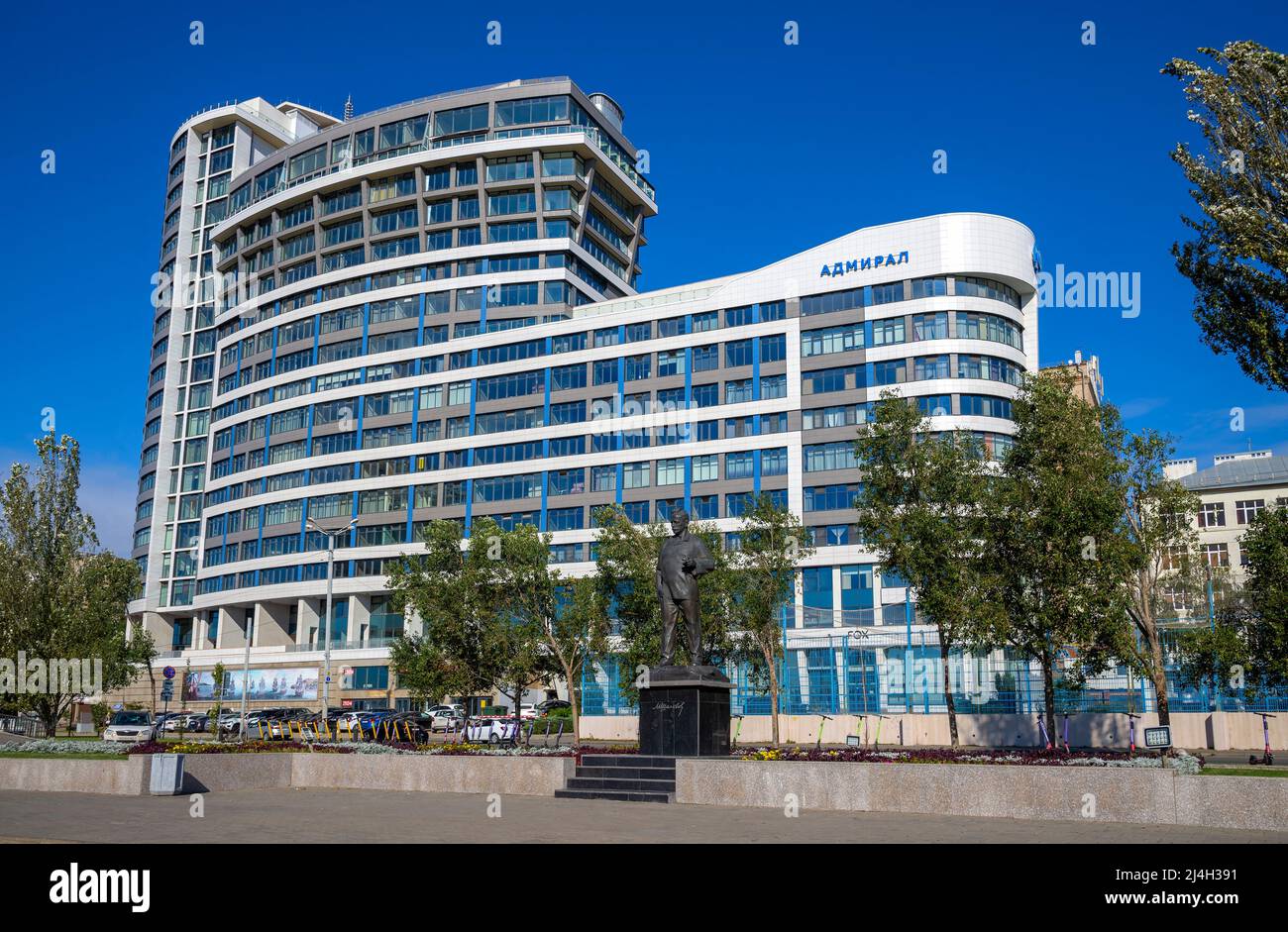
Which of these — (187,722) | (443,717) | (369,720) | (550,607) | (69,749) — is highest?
(550,607)

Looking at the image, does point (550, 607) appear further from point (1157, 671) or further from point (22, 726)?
point (22, 726)

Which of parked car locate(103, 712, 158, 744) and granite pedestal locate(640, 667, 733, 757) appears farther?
parked car locate(103, 712, 158, 744)

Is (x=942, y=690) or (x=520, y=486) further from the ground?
(x=520, y=486)

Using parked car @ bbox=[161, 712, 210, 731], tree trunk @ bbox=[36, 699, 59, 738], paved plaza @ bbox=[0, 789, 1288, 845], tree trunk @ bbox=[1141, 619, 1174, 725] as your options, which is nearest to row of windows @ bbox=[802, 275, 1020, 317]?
tree trunk @ bbox=[1141, 619, 1174, 725]

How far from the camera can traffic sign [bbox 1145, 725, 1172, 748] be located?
20.3 metres

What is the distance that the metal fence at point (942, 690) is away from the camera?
119 feet

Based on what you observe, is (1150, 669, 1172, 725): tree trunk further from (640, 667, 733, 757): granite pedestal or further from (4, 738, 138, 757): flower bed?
(4, 738, 138, 757): flower bed

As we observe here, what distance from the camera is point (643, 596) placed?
40.1 meters

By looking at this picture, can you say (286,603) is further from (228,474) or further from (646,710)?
(646,710)

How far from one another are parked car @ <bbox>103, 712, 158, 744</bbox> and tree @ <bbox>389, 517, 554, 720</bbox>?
48.2 feet

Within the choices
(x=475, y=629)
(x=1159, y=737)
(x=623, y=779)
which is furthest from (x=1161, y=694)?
(x=475, y=629)

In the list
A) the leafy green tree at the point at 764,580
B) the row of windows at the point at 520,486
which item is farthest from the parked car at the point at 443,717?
the leafy green tree at the point at 764,580

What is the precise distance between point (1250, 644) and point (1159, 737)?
56.9ft
